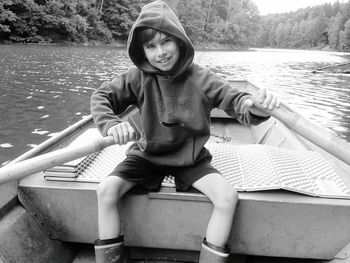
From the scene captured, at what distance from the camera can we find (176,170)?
199cm

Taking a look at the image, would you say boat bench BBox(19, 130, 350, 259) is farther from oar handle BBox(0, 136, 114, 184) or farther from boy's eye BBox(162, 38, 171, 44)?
boy's eye BBox(162, 38, 171, 44)

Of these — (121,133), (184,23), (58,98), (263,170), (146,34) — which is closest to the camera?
(121,133)

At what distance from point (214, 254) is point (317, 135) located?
0.76 m

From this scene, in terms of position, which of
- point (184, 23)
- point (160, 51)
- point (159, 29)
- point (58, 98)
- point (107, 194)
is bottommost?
point (58, 98)

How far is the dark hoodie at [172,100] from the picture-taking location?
1.98 meters

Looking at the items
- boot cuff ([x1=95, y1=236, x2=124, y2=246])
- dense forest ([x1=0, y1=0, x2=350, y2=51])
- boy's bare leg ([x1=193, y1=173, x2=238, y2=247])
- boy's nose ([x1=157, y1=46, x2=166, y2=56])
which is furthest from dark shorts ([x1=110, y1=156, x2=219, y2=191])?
dense forest ([x1=0, y1=0, x2=350, y2=51])

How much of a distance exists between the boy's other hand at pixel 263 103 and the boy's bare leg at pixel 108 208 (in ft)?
2.70

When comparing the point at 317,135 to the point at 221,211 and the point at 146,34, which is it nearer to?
the point at 221,211

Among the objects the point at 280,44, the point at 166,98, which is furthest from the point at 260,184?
the point at 280,44

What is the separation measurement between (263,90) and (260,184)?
52cm

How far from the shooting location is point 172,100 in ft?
6.66

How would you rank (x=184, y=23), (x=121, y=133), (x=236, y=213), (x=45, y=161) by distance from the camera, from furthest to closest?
1. (x=184, y=23)
2. (x=236, y=213)
3. (x=121, y=133)
4. (x=45, y=161)

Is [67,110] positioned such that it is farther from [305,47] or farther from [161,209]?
[305,47]

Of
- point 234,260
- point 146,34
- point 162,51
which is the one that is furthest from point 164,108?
point 234,260
